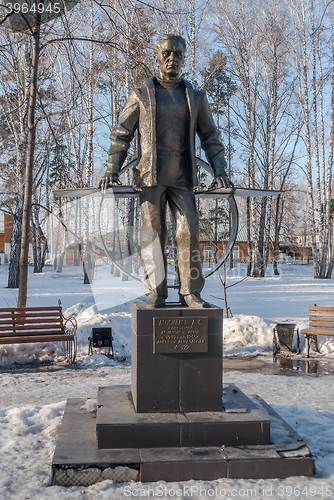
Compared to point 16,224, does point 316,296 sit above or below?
below

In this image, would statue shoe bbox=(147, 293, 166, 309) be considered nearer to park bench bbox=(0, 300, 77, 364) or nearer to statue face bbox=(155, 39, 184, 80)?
statue face bbox=(155, 39, 184, 80)

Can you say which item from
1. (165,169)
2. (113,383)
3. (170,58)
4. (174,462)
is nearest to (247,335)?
(113,383)

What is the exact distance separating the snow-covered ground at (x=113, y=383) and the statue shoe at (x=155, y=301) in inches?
57.1

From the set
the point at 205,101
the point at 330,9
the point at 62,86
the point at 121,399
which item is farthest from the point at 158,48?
the point at 330,9

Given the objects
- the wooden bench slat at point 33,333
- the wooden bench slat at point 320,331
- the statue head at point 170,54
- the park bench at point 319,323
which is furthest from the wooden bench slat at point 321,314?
the statue head at point 170,54

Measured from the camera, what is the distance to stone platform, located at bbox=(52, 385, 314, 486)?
11.1 feet

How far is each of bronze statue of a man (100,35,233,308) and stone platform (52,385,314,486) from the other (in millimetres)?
1244

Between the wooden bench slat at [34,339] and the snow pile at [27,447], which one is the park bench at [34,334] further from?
the snow pile at [27,447]

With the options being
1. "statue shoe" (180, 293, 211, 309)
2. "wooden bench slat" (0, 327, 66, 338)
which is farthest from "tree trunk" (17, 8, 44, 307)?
"statue shoe" (180, 293, 211, 309)

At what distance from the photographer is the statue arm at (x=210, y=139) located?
4.54m

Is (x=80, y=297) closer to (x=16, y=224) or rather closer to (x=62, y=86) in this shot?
(x=16, y=224)

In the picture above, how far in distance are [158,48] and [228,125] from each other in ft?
70.8

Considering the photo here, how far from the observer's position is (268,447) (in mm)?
3693

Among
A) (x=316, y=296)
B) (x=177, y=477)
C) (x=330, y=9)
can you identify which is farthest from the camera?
(x=330, y=9)
